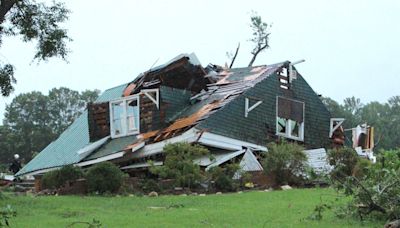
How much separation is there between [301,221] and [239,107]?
56.9 feet

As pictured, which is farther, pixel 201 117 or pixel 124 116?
pixel 124 116

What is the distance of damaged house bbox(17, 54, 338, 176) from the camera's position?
24.9m

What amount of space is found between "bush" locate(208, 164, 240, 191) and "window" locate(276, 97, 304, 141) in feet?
30.8

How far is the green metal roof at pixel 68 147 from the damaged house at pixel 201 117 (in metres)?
0.08

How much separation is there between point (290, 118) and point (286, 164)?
10003mm

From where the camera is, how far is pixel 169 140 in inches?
933

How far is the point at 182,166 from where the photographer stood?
1880cm

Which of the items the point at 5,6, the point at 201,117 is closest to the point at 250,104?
the point at 201,117

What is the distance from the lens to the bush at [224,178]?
1817 centimetres

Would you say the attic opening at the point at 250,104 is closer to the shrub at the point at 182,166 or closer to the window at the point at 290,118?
the window at the point at 290,118

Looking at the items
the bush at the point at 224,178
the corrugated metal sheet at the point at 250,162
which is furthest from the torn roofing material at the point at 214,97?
the bush at the point at 224,178

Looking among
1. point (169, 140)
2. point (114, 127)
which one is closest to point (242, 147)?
point (169, 140)

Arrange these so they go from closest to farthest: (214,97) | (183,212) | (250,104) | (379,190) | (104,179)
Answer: (379,190) → (183,212) → (104,179) → (250,104) → (214,97)

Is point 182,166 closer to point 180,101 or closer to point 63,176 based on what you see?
point 63,176
